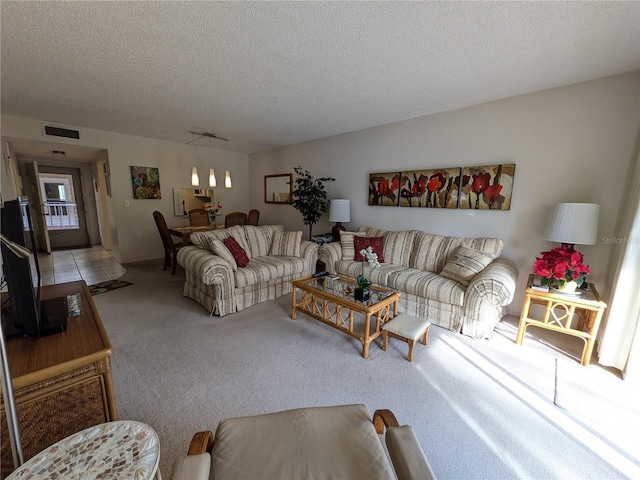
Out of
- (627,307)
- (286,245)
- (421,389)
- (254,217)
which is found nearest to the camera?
(421,389)

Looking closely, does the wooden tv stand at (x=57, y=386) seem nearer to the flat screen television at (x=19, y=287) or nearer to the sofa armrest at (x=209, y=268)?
the flat screen television at (x=19, y=287)

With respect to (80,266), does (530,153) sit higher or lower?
higher

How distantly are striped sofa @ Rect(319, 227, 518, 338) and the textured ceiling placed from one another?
64.3 inches

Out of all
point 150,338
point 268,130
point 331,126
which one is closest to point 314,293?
point 150,338

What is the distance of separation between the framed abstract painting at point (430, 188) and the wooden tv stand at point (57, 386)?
3.50m

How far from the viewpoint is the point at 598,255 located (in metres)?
2.45

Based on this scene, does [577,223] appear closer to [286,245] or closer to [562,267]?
[562,267]

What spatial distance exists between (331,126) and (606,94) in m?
2.92

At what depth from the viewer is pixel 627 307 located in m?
1.94

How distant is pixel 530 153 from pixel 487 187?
494 millimetres

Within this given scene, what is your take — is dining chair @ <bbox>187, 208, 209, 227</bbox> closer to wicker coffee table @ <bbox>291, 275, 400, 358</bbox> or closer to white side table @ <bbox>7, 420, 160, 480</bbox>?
wicker coffee table @ <bbox>291, 275, 400, 358</bbox>

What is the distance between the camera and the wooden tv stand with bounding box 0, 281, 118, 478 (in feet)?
3.16

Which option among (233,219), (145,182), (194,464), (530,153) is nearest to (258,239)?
(233,219)

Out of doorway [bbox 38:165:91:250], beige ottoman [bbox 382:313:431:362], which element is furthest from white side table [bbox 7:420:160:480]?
doorway [bbox 38:165:91:250]
